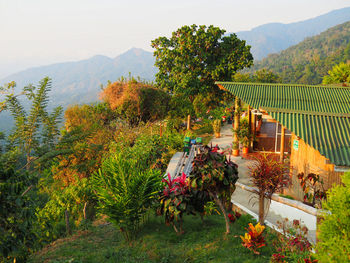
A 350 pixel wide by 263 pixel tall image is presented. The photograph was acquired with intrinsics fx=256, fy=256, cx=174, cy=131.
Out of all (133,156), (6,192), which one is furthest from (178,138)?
(6,192)

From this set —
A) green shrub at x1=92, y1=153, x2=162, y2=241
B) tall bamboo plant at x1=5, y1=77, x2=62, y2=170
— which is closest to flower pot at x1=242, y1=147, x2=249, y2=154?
green shrub at x1=92, y1=153, x2=162, y2=241

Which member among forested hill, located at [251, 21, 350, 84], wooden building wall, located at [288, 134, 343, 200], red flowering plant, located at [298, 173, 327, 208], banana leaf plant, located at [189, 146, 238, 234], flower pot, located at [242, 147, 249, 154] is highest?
forested hill, located at [251, 21, 350, 84]

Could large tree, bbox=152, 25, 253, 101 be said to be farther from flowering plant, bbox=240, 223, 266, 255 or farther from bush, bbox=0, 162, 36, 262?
bush, bbox=0, 162, 36, 262

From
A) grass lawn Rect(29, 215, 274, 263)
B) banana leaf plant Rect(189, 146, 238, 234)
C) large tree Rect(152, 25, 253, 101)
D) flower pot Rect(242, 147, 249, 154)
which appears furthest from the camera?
large tree Rect(152, 25, 253, 101)

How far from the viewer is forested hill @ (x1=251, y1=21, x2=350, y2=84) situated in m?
73.9

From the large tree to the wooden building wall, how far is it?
11.8m

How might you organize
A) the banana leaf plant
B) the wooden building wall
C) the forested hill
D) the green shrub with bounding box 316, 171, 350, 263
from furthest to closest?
the forested hill, the wooden building wall, the banana leaf plant, the green shrub with bounding box 316, 171, 350, 263

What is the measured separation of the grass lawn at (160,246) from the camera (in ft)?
16.4

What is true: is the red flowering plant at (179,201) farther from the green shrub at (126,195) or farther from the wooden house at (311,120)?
the wooden house at (311,120)

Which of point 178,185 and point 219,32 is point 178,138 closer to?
point 178,185

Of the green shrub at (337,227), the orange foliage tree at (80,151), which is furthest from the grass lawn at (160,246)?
the green shrub at (337,227)

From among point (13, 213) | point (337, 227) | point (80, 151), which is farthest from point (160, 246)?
point (80, 151)

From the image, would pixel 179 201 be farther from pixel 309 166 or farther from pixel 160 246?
pixel 309 166

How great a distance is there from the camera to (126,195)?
5602 millimetres
